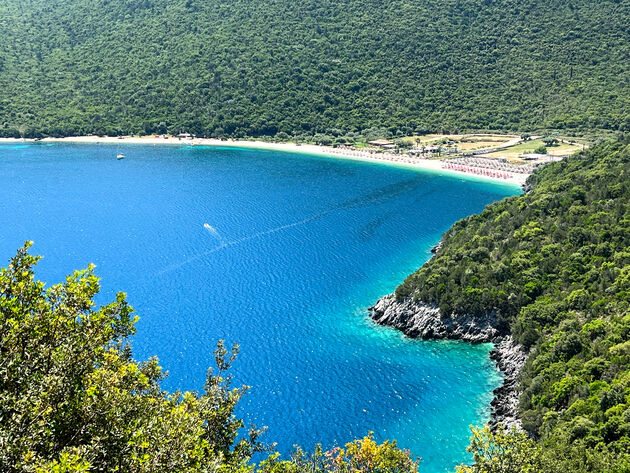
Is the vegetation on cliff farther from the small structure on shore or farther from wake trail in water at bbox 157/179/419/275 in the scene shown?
the small structure on shore

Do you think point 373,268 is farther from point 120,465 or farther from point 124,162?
point 124,162

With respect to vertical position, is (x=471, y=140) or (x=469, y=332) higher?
(x=471, y=140)

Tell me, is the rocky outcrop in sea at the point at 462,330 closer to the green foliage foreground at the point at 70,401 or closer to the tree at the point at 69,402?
the green foliage foreground at the point at 70,401

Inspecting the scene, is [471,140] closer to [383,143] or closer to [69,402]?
[383,143]

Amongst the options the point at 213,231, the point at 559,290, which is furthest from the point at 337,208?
the point at 559,290

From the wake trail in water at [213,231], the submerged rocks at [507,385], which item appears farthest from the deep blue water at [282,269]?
the submerged rocks at [507,385]

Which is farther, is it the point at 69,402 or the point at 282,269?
the point at 282,269
